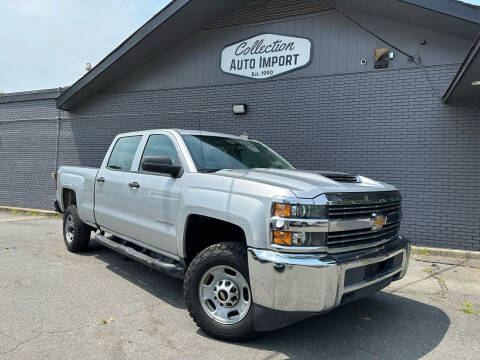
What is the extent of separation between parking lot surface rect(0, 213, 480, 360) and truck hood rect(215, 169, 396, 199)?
136cm

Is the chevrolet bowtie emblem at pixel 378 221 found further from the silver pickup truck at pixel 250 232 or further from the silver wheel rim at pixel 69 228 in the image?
the silver wheel rim at pixel 69 228

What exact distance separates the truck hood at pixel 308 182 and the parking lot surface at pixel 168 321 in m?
1.36

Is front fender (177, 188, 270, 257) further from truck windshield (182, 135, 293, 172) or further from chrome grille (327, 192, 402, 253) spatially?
chrome grille (327, 192, 402, 253)

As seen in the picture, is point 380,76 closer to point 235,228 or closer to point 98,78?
point 235,228

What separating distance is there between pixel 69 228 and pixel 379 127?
6.19 meters

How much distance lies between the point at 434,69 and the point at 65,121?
10.2m

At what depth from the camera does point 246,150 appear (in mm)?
4645

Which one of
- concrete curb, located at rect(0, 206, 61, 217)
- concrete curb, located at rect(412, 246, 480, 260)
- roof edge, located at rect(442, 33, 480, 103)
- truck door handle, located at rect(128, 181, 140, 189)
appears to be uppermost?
roof edge, located at rect(442, 33, 480, 103)

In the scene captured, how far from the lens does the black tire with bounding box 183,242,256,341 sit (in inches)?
122

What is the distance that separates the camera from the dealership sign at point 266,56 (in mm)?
8367

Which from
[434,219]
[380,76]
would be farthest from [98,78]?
[434,219]

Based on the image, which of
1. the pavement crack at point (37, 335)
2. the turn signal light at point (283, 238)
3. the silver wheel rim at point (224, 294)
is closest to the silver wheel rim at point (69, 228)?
the pavement crack at point (37, 335)

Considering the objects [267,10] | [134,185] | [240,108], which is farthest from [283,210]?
[267,10]

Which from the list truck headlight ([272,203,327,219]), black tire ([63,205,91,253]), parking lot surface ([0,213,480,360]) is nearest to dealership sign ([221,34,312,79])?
black tire ([63,205,91,253])
